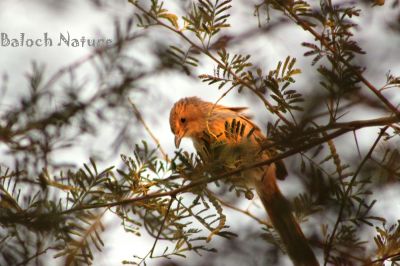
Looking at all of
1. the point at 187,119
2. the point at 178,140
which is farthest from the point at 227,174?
the point at 187,119

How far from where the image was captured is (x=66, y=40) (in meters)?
2.60

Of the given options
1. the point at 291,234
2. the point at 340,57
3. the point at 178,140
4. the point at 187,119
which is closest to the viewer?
the point at 340,57

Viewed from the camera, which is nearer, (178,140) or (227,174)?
(227,174)

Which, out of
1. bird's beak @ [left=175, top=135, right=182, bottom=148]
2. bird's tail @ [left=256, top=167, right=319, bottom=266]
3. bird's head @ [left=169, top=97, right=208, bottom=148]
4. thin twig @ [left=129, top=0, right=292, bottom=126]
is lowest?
bird's tail @ [left=256, top=167, right=319, bottom=266]

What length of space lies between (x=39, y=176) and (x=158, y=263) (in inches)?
28.6

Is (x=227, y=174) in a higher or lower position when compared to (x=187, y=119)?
lower

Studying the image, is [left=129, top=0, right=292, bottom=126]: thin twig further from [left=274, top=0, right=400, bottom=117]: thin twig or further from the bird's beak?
the bird's beak

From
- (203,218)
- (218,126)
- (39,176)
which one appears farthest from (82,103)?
(218,126)

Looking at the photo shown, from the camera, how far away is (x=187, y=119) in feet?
16.1

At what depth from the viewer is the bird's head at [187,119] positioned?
15.6 feet

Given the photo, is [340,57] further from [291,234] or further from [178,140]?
[178,140]

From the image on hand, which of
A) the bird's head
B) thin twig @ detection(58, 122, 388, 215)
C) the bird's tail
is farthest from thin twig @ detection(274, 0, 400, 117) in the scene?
the bird's head

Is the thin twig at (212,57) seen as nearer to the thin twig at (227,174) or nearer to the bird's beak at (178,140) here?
the thin twig at (227,174)

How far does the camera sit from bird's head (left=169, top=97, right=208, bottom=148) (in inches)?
188
